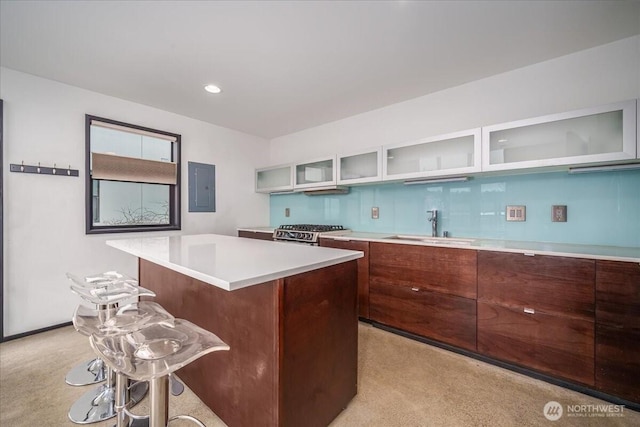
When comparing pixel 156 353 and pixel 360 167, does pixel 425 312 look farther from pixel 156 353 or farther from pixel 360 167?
pixel 156 353

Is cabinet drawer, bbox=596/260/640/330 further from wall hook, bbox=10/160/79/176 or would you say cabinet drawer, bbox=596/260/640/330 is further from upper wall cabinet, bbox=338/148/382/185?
wall hook, bbox=10/160/79/176

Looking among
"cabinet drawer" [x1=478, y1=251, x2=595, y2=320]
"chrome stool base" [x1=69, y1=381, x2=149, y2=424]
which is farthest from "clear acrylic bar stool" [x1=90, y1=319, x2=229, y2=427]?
"cabinet drawer" [x1=478, y1=251, x2=595, y2=320]

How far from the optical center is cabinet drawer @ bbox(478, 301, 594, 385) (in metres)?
1.71

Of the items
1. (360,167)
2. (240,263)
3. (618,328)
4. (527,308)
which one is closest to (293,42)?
(360,167)

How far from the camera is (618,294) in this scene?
160 cm

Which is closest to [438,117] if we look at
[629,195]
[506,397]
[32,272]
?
[629,195]

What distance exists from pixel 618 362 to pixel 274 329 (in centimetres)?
212

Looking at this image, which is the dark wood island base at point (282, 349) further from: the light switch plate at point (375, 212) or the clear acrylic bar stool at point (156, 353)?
the light switch plate at point (375, 212)

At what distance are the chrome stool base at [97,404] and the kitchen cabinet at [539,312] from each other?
2.51m

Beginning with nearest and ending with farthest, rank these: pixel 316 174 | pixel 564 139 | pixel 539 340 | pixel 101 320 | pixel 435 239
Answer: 1. pixel 101 320
2. pixel 539 340
3. pixel 564 139
4. pixel 435 239
5. pixel 316 174

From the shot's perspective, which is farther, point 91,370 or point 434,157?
point 434,157

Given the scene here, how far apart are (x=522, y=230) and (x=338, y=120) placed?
8.23 feet

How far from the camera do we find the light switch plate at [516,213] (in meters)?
2.31

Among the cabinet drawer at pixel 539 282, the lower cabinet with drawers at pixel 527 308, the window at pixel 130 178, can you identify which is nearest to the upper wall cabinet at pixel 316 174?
the lower cabinet with drawers at pixel 527 308
